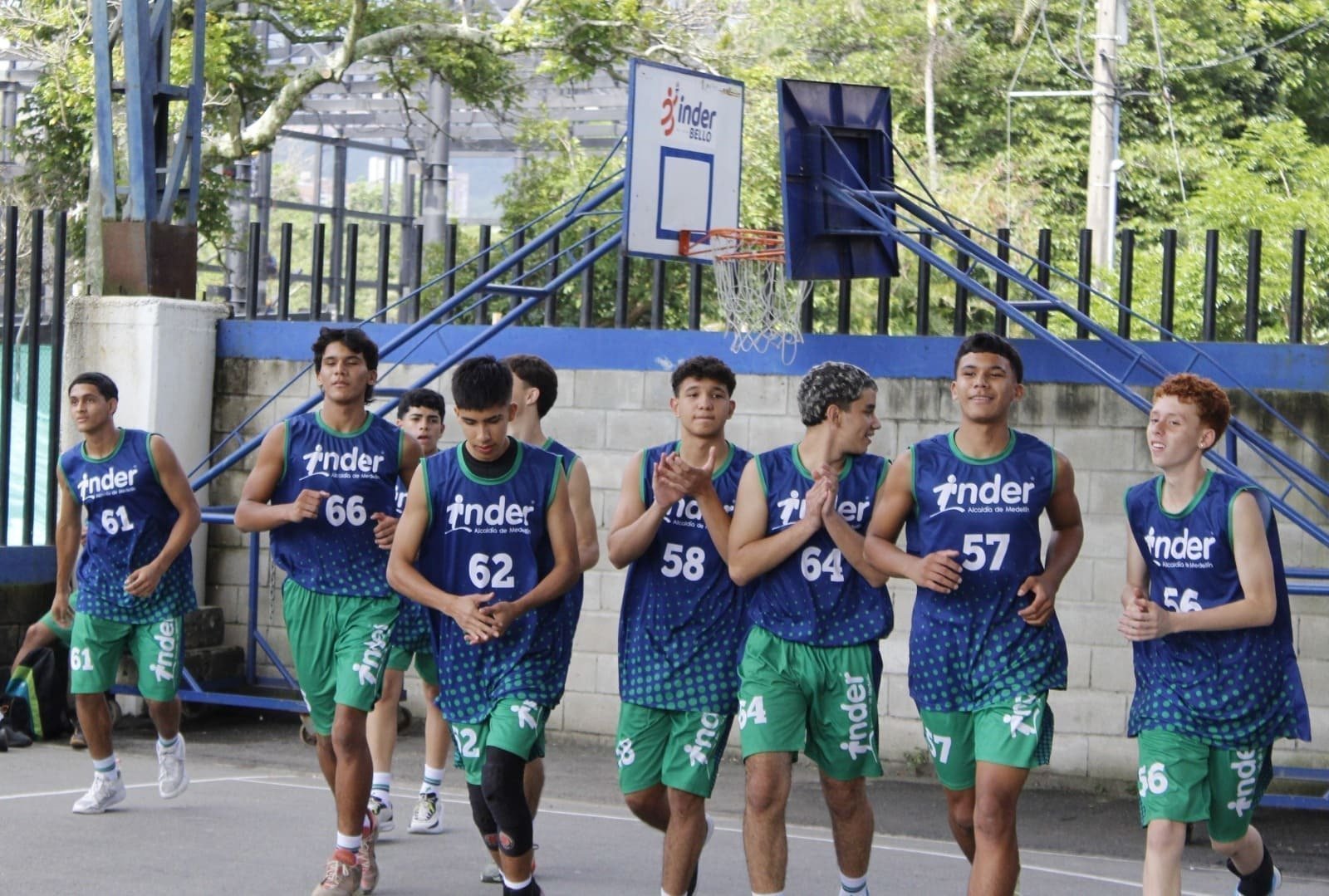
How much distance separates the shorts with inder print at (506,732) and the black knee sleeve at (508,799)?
4 centimetres

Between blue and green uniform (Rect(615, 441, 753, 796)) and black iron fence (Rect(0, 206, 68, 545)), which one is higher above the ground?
Result: black iron fence (Rect(0, 206, 68, 545))

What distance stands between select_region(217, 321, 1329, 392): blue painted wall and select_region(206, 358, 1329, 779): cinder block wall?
Result: 0.08 m

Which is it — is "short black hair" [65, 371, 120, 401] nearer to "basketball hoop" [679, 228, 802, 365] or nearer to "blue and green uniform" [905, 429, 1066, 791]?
"basketball hoop" [679, 228, 802, 365]

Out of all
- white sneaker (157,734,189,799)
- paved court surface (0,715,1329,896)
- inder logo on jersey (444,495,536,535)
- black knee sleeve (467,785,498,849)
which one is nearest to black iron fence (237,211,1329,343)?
paved court surface (0,715,1329,896)

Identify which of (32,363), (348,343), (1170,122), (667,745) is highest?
(1170,122)

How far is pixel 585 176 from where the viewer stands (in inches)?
949

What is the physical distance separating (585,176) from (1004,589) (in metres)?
18.8

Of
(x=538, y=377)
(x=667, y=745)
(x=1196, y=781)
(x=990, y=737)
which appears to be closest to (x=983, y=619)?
(x=990, y=737)

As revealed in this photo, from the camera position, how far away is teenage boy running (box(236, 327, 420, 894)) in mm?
6734

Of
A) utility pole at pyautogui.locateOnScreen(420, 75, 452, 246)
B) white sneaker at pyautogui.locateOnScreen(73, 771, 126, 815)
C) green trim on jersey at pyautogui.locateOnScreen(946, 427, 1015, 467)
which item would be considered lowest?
white sneaker at pyautogui.locateOnScreen(73, 771, 126, 815)

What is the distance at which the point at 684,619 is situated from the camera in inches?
243

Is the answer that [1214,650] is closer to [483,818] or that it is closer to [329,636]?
[483,818]

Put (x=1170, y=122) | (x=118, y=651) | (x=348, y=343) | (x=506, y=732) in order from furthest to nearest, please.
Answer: (x=1170, y=122) → (x=118, y=651) → (x=348, y=343) → (x=506, y=732)

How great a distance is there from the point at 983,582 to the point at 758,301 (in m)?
4.33
